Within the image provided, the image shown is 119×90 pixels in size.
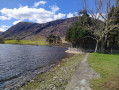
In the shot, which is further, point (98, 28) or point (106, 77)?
point (98, 28)

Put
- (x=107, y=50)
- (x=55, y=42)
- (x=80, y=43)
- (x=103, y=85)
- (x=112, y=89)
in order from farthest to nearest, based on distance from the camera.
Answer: (x=55, y=42) → (x=80, y=43) → (x=107, y=50) → (x=103, y=85) → (x=112, y=89)

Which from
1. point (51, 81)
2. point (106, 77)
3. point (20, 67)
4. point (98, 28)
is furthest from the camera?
point (98, 28)

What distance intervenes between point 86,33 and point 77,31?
4.11 meters

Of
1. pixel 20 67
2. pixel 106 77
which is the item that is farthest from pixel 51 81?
pixel 20 67

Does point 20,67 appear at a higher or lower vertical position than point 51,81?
lower

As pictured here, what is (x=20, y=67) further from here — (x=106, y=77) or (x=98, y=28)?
(x=98, y=28)

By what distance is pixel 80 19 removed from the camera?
44.8 m

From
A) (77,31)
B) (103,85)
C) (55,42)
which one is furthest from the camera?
(55,42)

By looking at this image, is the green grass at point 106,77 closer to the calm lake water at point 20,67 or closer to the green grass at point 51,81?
the green grass at point 51,81

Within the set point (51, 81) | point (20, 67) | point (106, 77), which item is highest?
point (106, 77)

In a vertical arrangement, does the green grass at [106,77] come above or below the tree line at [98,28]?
below

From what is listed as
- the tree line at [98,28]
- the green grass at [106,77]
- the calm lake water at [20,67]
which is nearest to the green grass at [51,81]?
the calm lake water at [20,67]

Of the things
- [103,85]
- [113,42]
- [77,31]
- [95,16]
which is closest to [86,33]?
[77,31]

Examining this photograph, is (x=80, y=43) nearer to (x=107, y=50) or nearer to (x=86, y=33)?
(x=86, y=33)
